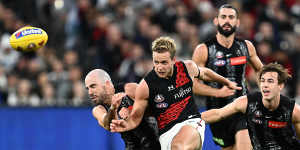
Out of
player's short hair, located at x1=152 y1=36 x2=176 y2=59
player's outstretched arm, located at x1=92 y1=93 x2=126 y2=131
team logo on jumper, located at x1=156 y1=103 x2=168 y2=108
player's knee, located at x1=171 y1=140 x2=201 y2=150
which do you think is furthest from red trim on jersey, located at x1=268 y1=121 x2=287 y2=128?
player's outstretched arm, located at x1=92 y1=93 x2=126 y2=131

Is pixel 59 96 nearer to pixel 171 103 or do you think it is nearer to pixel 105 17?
pixel 105 17

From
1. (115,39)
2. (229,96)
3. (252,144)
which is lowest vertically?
(252,144)

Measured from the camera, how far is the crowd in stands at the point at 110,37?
1304 centimetres

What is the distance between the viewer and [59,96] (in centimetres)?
1287

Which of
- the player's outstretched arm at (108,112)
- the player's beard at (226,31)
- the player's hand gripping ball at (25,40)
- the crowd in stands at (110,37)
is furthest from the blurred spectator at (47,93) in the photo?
the player's beard at (226,31)

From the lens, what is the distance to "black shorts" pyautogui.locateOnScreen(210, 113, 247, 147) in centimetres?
929

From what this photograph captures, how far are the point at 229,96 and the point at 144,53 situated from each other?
16.1 ft

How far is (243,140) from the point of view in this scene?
9219 mm

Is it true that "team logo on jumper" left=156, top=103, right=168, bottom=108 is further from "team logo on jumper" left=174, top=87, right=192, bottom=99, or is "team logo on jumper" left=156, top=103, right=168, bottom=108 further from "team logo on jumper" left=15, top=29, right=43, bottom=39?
"team logo on jumper" left=15, top=29, right=43, bottom=39

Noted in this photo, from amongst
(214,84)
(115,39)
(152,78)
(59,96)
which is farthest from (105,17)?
(152,78)

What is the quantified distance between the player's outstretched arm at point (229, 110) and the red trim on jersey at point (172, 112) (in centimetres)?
44

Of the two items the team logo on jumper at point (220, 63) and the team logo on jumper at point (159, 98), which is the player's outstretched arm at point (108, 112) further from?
the team logo on jumper at point (220, 63)

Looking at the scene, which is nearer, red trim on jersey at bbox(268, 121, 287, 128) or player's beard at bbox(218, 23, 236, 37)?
red trim on jersey at bbox(268, 121, 287, 128)

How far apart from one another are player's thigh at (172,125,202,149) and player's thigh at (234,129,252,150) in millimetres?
1402
